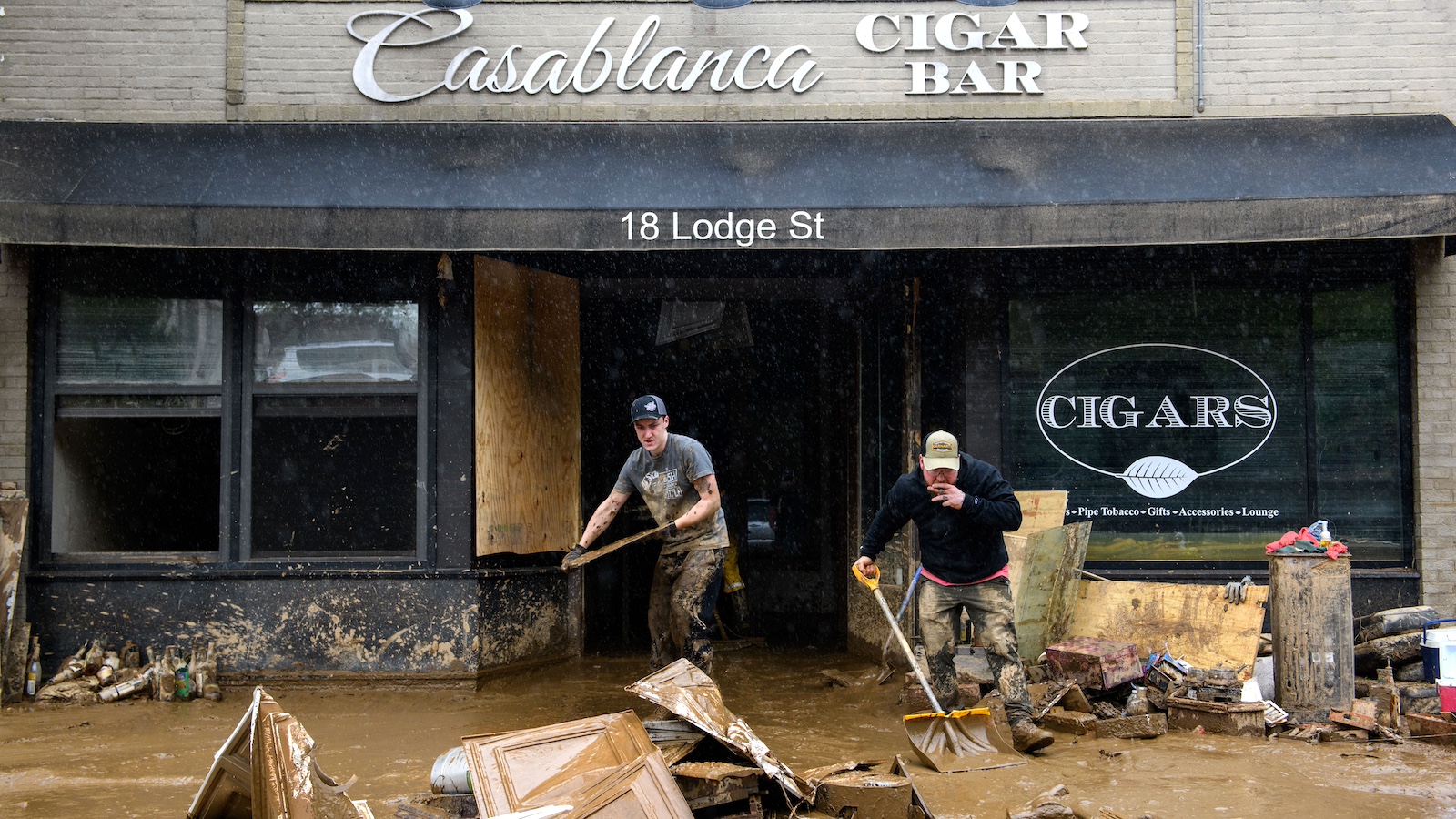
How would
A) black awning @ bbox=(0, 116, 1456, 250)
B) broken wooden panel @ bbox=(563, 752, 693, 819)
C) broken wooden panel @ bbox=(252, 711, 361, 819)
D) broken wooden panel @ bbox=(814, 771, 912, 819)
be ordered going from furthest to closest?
black awning @ bbox=(0, 116, 1456, 250) < broken wooden panel @ bbox=(814, 771, 912, 819) < broken wooden panel @ bbox=(563, 752, 693, 819) < broken wooden panel @ bbox=(252, 711, 361, 819)

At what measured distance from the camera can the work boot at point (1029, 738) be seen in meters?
5.72

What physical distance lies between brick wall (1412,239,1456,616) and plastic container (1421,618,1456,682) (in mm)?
1220

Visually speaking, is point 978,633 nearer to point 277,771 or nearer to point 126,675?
point 277,771

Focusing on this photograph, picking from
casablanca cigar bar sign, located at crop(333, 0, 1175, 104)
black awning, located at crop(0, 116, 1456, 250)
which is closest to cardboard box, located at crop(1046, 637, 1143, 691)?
black awning, located at crop(0, 116, 1456, 250)

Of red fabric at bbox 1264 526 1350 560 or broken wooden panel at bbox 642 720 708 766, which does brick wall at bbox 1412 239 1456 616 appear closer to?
red fabric at bbox 1264 526 1350 560

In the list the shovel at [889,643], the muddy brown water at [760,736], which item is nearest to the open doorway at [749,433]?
the shovel at [889,643]

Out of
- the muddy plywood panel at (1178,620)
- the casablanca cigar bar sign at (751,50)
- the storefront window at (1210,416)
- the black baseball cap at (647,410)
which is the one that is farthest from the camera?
the casablanca cigar bar sign at (751,50)

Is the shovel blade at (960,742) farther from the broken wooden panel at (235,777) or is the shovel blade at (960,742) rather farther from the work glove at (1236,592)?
the broken wooden panel at (235,777)

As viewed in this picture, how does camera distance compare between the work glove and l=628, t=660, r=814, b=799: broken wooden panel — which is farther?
the work glove

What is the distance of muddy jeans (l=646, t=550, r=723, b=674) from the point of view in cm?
669

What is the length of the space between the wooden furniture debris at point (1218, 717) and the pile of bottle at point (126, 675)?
6.04 metres

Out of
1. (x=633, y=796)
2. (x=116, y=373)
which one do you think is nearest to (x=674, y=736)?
(x=633, y=796)

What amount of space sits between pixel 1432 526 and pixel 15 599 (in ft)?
32.3

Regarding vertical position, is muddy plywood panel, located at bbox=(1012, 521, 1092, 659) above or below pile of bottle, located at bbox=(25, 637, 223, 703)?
above
